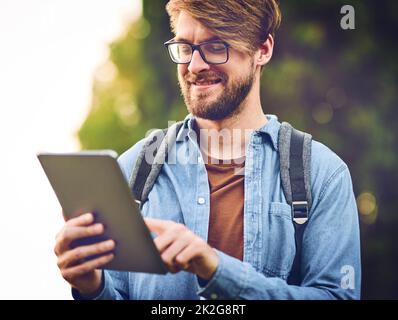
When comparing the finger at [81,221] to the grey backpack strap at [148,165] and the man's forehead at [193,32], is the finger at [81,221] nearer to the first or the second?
the grey backpack strap at [148,165]

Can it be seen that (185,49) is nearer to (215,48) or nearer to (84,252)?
(215,48)

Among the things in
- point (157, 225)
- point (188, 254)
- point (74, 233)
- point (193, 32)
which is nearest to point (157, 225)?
point (157, 225)

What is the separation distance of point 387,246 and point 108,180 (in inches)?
101

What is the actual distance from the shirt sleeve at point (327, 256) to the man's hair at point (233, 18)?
524 mm

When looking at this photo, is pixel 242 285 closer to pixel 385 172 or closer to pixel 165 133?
pixel 165 133

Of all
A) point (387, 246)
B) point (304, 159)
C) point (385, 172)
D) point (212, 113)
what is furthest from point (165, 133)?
point (385, 172)

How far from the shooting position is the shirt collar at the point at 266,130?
7.35 ft

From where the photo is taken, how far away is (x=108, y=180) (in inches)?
70.2

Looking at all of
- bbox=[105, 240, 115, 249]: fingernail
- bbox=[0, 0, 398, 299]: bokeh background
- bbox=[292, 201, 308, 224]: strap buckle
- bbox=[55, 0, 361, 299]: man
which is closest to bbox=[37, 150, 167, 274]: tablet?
bbox=[105, 240, 115, 249]: fingernail

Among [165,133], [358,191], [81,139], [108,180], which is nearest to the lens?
[108,180]

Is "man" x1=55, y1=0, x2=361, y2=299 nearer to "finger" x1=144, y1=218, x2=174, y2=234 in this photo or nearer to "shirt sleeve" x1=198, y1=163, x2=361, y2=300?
"shirt sleeve" x1=198, y1=163, x2=361, y2=300

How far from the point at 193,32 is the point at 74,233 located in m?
0.78

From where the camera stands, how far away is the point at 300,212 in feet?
6.84

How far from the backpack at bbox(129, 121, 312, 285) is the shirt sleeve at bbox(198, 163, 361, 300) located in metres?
0.03
